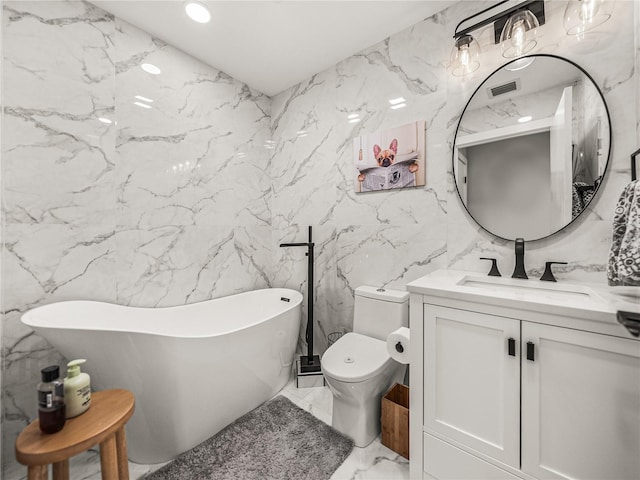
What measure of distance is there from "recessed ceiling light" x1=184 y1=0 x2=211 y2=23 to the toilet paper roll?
7.31 feet

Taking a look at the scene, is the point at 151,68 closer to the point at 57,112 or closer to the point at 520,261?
the point at 57,112

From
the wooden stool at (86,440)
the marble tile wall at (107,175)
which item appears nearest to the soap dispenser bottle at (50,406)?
the wooden stool at (86,440)

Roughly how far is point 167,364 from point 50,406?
0.41 metres

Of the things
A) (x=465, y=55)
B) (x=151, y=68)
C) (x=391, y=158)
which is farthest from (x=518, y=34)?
(x=151, y=68)

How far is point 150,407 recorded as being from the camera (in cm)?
132

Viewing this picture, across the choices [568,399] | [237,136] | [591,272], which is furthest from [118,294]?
[591,272]

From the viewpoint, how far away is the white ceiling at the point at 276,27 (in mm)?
1635

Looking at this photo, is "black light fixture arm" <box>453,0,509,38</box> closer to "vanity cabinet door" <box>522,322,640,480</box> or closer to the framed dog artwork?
the framed dog artwork

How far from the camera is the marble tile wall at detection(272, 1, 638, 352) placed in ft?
4.04

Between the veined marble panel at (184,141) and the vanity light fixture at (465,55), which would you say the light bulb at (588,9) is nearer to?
the vanity light fixture at (465,55)

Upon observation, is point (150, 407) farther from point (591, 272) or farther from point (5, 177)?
point (591, 272)

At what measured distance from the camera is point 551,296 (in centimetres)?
102

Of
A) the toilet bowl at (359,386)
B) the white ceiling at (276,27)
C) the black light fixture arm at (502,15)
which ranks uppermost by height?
the white ceiling at (276,27)

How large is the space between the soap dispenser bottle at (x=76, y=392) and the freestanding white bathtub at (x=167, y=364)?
17 cm
